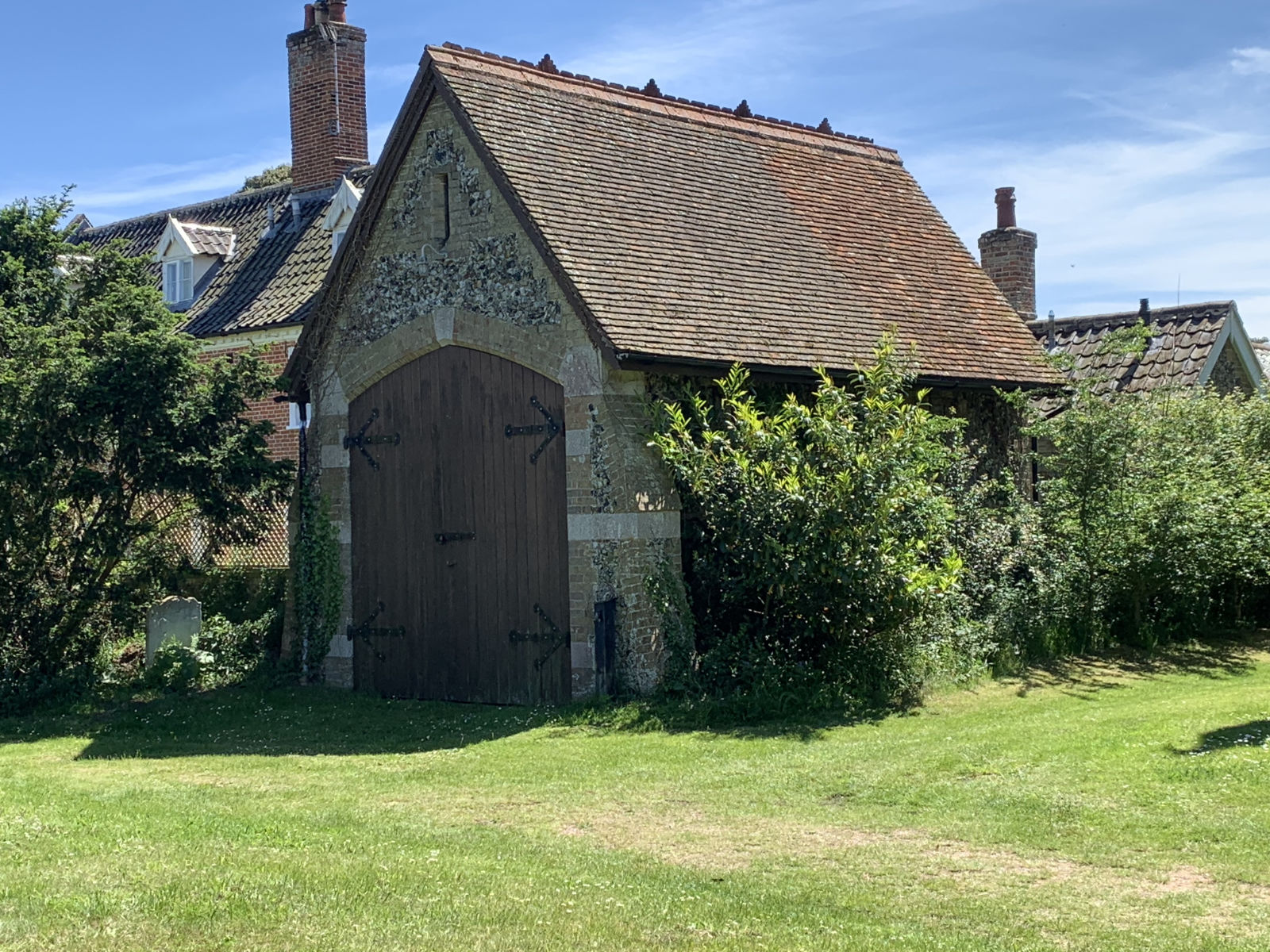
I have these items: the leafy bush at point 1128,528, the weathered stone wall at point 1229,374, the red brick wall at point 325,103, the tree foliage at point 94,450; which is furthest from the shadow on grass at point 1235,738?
the red brick wall at point 325,103

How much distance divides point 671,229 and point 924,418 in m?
3.72

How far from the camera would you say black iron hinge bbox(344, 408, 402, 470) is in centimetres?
1503

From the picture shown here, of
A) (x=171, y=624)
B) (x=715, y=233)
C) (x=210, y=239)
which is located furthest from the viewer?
(x=210, y=239)

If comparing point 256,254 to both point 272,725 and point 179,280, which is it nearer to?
point 179,280

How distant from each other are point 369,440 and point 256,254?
12035 millimetres

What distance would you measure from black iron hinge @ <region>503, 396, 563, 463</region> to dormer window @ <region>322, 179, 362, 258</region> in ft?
33.8

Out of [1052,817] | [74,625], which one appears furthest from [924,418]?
[74,625]

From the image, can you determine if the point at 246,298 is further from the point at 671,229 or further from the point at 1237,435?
the point at 1237,435

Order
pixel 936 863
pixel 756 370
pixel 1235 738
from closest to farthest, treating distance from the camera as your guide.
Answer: pixel 936 863
pixel 1235 738
pixel 756 370

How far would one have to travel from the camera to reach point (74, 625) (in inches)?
595

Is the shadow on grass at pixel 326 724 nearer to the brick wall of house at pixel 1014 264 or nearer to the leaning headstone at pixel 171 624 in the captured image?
the leaning headstone at pixel 171 624

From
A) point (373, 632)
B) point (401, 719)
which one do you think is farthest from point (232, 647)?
point (401, 719)

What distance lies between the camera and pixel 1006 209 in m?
24.7

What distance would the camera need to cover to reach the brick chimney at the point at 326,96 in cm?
2425
